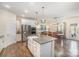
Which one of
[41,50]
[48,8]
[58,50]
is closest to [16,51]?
[41,50]

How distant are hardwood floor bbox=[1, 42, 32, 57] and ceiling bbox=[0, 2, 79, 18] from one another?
0.62 metres

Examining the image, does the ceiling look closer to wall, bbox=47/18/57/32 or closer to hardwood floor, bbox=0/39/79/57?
wall, bbox=47/18/57/32

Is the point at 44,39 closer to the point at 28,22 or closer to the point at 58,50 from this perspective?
the point at 58,50

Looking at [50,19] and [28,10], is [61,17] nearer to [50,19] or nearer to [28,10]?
[50,19]

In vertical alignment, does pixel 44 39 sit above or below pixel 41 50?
above

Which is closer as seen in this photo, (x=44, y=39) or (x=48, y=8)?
(x=48, y=8)

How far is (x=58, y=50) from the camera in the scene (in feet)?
5.49

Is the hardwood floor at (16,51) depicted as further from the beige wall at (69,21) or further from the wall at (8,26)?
the beige wall at (69,21)

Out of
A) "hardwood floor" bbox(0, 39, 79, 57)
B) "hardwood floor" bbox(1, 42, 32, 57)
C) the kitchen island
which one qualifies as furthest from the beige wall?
"hardwood floor" bbox(1, 42, 32, 57)

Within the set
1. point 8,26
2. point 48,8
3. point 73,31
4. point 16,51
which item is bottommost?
point 16,51

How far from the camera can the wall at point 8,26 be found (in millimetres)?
1619

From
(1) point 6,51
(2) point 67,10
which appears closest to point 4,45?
(1) point 6,51

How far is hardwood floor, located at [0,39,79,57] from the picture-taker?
5.35 ft

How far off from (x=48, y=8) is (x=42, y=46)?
28.7 inches
